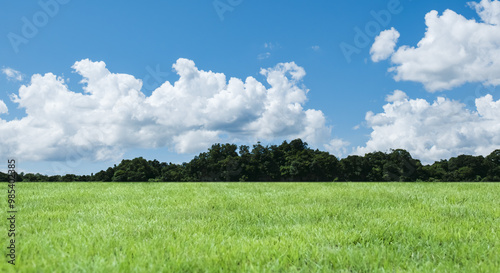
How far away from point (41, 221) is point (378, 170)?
93.3 metres

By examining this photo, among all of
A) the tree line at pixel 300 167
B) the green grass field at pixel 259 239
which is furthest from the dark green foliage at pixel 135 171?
the green grass field at pixel 259 239

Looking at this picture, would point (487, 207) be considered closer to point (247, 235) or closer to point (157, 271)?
point (247, 235)

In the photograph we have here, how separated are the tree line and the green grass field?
249 feet

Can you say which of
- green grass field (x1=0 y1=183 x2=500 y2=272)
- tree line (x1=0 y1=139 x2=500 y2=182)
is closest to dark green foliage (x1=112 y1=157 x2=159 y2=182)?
tree line (x1=0 y1=139 x2=500 y2=182)

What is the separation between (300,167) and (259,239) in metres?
82.3

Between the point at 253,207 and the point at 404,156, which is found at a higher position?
the point at 404,156

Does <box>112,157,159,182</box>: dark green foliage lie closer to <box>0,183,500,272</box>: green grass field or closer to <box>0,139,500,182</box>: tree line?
<box>0,139,500,182</box>: tree line

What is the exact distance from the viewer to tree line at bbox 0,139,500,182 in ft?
281

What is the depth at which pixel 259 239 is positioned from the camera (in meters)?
6.00

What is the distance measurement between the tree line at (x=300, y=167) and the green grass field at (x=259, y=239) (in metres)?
75.9

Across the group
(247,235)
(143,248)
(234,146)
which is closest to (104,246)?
(143,248)

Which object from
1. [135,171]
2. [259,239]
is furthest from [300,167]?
[259,239]

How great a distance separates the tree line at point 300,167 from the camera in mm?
85688

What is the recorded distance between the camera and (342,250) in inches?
211
